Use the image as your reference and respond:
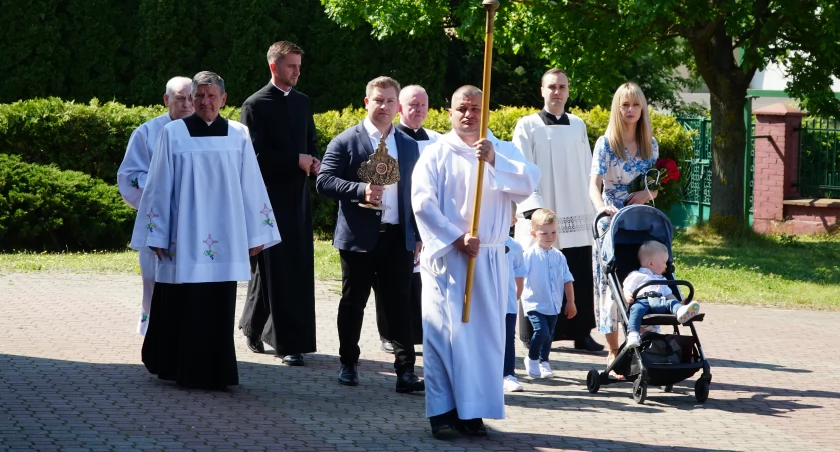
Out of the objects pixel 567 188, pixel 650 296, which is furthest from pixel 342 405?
pixel 567 188

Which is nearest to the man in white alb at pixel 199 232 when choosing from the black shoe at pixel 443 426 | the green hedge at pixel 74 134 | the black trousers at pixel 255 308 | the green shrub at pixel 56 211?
the black trousers at pixel 255 308

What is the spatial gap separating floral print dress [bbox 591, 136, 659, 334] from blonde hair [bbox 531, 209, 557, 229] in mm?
364

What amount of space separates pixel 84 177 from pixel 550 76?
319 inches

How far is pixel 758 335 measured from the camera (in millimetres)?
10867

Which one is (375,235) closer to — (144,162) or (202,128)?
(202,128)

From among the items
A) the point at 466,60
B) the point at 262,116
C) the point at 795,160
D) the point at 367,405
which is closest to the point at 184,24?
the point at 466,60

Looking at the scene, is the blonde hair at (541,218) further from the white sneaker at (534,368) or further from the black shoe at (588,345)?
the black shoe at (588,345)

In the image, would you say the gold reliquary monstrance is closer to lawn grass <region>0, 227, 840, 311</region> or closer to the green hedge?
lawn grass <region>0, 227, 840, 311</region>

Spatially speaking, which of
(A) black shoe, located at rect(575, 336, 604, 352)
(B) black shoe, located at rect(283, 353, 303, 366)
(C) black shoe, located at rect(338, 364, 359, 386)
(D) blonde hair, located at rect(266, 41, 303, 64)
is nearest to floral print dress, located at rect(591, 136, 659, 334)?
(A) black shoe, located at rect(575, 336, 604, 352)

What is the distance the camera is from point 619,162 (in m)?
8.84

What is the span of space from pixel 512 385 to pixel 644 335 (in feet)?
3.13

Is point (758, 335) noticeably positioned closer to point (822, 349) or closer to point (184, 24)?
point (822, 349)

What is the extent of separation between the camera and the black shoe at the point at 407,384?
802cm

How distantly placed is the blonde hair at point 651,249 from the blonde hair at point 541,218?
73 centimetres
